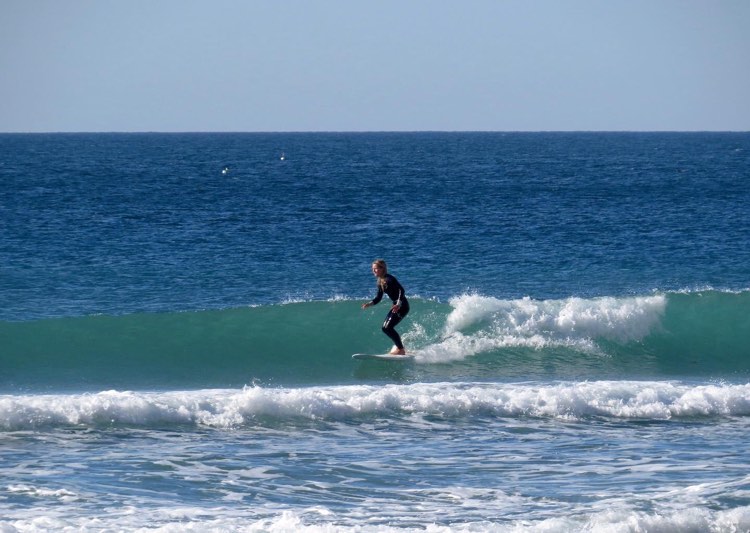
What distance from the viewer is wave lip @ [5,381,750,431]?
13.5m

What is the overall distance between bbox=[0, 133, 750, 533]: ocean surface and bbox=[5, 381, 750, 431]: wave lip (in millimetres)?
34

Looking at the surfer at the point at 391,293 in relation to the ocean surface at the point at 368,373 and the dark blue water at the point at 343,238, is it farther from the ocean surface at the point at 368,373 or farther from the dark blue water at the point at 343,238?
the dark blue water at the point at 343,238

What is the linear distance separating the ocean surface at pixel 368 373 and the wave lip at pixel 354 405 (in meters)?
0.03

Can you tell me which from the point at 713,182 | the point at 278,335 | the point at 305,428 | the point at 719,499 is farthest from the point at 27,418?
the point at 713,182

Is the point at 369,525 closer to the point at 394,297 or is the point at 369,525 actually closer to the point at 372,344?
A: the point at 394,297

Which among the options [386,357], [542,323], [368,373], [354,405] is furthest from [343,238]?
[354,405]

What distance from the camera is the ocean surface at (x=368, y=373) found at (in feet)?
33.7

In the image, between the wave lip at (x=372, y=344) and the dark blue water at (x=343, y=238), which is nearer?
the wave lip at (x=372, y=344)

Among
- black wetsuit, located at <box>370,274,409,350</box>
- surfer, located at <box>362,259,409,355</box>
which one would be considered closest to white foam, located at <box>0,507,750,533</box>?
surfer, located at <box>362,259,409,355</box>

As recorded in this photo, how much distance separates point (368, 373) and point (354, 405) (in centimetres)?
331

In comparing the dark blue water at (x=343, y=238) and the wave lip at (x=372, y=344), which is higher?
the dark blue water at (x=343, y=238)

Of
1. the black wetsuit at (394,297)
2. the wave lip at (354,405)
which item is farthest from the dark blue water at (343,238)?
the wave lip at (354,405)

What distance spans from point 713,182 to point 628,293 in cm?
3926

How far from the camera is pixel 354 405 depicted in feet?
46.1
